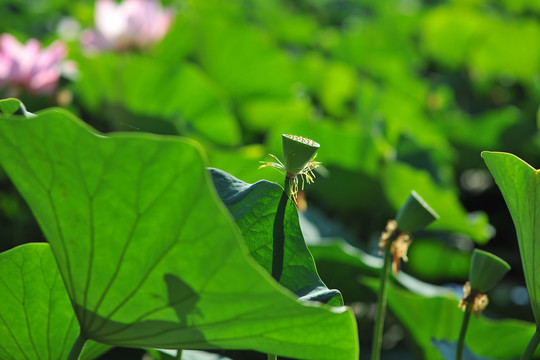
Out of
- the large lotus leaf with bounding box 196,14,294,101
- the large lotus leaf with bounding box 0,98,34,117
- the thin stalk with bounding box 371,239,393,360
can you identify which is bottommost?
the thin stalk with bounding box 371,239,393,360

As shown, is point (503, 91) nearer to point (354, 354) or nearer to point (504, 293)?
point (504, 293)

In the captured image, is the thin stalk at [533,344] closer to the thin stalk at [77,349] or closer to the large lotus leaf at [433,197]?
the thin stalk at [77,349]

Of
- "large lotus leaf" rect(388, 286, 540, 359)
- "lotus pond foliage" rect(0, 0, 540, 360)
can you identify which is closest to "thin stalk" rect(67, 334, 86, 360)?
"lotus pond foliage" rect(0, 0, 540, 360)

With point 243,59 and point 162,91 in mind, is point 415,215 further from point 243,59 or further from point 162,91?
point 243,59

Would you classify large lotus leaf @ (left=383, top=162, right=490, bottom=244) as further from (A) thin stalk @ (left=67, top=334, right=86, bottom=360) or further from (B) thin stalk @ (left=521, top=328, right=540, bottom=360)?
(A) thin stalk @ (left=67, top=334, right=86, bottom=360)

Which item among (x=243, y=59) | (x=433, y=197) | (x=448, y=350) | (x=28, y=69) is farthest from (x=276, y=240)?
(x=243, y=59)

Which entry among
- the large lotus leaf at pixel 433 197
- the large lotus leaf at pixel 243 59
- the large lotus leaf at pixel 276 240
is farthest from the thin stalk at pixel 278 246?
the large lotus leaf at pixel 243 59
